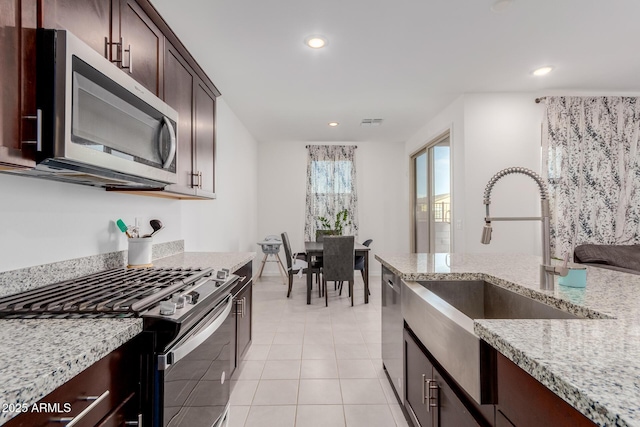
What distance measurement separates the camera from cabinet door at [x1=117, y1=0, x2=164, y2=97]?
147 cm

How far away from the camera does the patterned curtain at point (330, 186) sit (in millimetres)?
5879

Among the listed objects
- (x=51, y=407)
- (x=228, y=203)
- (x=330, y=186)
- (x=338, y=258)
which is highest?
(x=330, y=186)

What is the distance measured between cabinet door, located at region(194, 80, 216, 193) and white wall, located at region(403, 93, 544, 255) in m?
2.72

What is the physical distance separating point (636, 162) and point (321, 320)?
3.94 meters

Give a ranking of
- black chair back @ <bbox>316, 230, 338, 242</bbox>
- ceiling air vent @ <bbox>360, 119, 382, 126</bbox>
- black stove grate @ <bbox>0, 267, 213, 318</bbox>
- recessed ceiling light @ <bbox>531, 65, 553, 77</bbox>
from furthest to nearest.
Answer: black chair back @ <bbox>316, 230, 338, 242</bbox>, ceiling air vent @ <bbox>360, 119, 382, 126</bbox>, recessed ceiling light @ <bbox>531, 65, 553, 77</bbox>, black stove grate @ <bbox>0, 267, 213, 318</bbox>

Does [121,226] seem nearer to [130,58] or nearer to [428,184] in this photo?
[130,58]

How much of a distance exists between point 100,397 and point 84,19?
132 centimetres

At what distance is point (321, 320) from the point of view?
356 centimetres

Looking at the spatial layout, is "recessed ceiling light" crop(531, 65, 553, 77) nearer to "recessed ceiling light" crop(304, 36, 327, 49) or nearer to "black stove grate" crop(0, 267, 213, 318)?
"recessed ceiling light" crop(304, 36, 327, 49)

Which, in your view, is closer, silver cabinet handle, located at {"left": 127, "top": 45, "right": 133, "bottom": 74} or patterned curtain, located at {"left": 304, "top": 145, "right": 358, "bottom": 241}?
silver cabinet handle, located at {"left": 127, "top": 45, "right": 133, "bottom": 74}

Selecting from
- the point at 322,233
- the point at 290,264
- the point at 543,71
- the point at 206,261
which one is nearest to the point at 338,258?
the point at 290,264

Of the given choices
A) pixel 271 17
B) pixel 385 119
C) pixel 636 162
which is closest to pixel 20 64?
pixel 271 17

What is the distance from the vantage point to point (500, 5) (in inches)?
78.2

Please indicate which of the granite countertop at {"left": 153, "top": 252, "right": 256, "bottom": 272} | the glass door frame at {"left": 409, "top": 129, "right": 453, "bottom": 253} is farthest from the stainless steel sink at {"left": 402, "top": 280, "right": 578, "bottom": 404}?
the glass door frame at {"left": 409, "top": 129, "right": 453, "bottom": 253}
